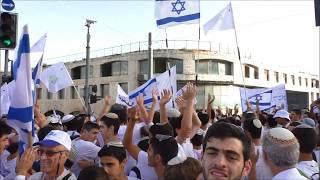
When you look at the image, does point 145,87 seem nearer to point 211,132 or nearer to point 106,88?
point 211,132

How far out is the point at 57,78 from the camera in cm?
1131

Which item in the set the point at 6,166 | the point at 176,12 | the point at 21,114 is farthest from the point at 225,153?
the point at 176,12

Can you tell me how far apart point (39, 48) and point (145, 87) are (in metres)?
2.36

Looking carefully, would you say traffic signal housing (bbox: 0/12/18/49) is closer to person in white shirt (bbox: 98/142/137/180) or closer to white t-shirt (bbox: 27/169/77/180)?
white t-shirt (bbox: 27/169/77/180)

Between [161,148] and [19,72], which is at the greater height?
[19,72]

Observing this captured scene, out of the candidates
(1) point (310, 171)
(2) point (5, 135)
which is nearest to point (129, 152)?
(2) point (5, 135)

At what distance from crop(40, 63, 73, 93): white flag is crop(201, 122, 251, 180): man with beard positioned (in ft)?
28.6

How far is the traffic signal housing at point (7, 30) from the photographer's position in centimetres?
847

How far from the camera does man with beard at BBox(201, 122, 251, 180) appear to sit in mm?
2635

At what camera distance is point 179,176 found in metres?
2.77

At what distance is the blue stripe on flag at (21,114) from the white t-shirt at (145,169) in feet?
3.64

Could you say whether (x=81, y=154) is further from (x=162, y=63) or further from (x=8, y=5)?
(x=162, y=63)

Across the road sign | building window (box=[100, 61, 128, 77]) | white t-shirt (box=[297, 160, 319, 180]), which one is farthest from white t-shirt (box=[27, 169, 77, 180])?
building window (box=[100, 61, 128, 77])

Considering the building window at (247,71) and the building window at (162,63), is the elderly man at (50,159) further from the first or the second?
the building window at (247,71)
